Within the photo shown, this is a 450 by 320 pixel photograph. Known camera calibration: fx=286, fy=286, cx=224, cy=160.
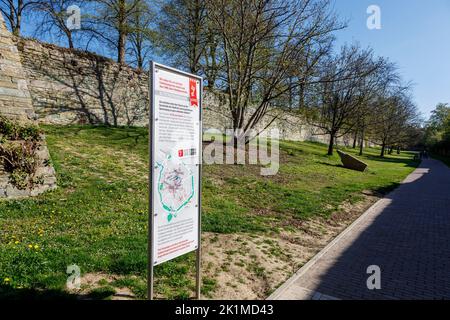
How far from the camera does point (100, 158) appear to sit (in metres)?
9.80

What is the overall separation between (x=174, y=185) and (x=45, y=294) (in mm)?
1936

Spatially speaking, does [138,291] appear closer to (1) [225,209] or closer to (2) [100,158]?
(1) [225,209]

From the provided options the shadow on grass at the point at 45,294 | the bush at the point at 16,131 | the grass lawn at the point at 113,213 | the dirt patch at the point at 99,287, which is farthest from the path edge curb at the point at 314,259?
the bush at the point at 16,131

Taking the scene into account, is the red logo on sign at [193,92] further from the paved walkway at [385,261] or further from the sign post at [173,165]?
the paved walkway at [385,261]

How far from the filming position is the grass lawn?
383 centimetres

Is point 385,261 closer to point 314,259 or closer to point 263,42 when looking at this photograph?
point 314,259

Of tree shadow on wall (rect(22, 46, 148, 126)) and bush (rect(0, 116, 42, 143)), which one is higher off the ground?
tree shadow on wall (rect(22, 46, 148, 126))

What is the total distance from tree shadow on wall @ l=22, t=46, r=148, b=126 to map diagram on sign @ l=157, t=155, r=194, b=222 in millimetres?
12403

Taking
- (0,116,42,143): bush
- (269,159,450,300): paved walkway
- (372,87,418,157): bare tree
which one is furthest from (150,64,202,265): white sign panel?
(372,87,418,157): bare tree

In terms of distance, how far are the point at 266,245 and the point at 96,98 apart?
1319 centimetres

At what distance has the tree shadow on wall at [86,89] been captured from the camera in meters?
13.0

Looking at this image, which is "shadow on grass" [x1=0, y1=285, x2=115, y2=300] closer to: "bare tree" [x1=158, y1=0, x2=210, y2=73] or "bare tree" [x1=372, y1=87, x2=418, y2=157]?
"bare tree" [x1=158, y1=0, x2=210, y2=73]

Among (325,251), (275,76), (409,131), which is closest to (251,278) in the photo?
(325,251)

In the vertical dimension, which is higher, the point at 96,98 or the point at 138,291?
the point at 96,98
